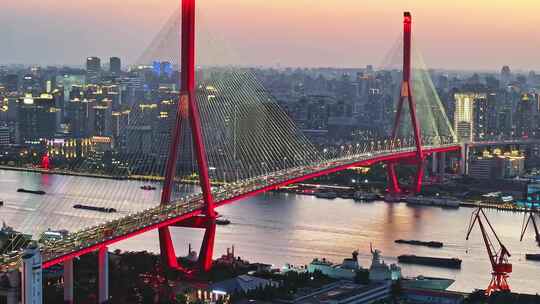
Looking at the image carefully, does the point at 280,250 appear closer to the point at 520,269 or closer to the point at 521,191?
the point at 520,269

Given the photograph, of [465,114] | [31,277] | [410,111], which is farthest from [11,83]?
[31,277]

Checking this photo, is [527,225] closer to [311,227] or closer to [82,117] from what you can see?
Result: [311,227]

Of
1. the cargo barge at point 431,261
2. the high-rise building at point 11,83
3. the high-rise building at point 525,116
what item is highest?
the high-rise building at point 11,83

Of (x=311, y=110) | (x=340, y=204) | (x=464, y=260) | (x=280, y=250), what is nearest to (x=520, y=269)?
(x=464, y=260)

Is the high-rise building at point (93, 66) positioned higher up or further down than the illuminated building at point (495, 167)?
higher up

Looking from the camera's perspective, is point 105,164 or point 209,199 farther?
point 105,164

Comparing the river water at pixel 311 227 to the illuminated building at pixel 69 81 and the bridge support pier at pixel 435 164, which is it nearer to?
the bridge support pier at pixel 435 164

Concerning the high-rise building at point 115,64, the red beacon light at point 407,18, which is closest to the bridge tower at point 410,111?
the red beacon light at point 407,18
